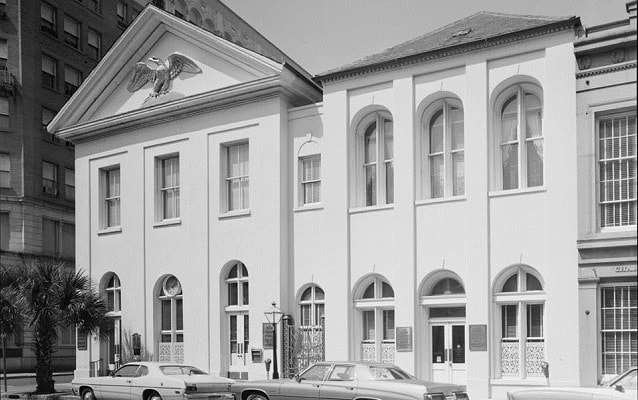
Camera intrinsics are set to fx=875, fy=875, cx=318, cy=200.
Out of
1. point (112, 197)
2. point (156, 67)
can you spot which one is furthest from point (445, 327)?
point (112, 197)

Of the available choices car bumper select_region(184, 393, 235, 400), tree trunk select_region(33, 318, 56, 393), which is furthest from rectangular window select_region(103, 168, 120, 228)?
car bumper select_region(184, 393, 235, 400)

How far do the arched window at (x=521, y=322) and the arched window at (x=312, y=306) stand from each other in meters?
5.99

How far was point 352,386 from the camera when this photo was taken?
18.0 metres

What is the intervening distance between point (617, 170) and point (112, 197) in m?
19.1

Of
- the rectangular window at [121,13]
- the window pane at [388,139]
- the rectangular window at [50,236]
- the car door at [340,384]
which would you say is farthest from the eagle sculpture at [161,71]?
the rectangular window at [121,13]

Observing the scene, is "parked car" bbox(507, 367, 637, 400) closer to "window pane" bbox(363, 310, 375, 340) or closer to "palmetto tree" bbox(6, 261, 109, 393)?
"window pane" bbox(363, 310, 375, 340)

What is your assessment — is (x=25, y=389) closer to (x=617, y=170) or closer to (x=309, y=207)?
(x=309, y=207)

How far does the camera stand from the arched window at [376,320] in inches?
1009

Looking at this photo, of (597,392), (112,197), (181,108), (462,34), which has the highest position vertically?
(462,34)

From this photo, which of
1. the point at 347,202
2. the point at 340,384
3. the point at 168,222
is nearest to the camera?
the point at 340,384

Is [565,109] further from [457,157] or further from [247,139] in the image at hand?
[247,139]

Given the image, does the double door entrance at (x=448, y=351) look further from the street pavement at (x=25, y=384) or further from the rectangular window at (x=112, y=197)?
the rectangular window at (x=112, y=197)

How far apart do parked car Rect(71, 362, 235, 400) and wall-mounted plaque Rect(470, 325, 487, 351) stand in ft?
21.7

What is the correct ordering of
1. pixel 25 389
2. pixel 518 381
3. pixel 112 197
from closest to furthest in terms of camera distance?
Answer: pixel 518 381 < pixel 25 389 < pixel 112 197
